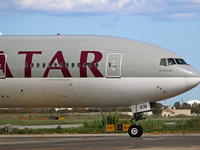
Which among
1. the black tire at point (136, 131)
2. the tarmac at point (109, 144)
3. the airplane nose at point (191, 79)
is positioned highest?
the airplane nose at point (191, 79)

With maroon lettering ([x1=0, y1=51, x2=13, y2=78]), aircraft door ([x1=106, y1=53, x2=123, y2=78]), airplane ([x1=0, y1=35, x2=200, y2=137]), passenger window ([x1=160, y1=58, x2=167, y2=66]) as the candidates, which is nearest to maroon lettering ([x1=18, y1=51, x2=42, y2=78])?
airplane ([x1=0, y1=35, x2=200, y2=137])

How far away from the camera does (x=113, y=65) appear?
31.0 meters

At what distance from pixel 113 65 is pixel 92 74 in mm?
1519

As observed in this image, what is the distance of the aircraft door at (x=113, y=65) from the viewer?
30875 millimetres

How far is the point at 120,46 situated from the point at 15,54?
23.5 ft

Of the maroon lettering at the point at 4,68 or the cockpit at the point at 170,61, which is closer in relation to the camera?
the cockpit at the point at 170,61

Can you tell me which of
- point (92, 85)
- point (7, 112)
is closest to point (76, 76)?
point (92, 85)

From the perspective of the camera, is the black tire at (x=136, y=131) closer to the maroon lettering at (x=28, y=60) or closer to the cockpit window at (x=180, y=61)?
the cockpit window at (x=180, y=61)

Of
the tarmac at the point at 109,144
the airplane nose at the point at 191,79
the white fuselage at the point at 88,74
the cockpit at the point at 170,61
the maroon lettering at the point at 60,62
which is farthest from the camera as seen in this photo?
the cockpit at the point at 170,61

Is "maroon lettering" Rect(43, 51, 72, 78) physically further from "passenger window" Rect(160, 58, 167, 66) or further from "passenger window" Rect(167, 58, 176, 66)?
"passenger window" Rect(167, 58, 176, 66)

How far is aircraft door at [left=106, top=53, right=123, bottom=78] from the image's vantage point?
30875mm

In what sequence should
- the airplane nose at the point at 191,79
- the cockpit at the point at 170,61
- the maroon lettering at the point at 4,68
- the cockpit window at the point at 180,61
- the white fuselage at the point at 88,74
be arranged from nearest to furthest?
the airplane nose at the point at 191,79 < the white fuselage at the point at 88,74 < the cockpit at the point at 170,61 < the cockpit window at the point at 180,61 < the maroon lettering at the point at 4,68

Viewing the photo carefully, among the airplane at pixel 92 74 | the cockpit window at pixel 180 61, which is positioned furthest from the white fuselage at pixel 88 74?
the cockpit window at pixel 180 61

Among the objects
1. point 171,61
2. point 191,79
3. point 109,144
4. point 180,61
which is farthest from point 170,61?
point 109,144
